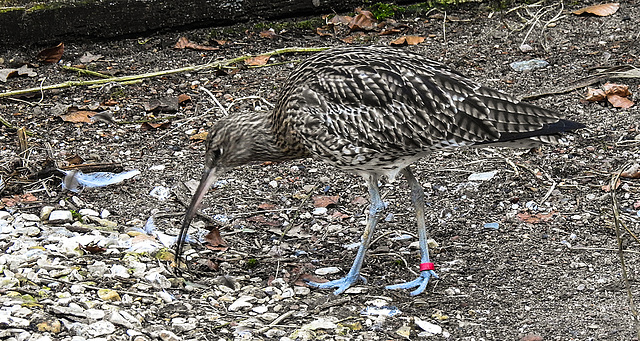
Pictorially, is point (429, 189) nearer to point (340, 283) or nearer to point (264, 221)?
point (264, 221)

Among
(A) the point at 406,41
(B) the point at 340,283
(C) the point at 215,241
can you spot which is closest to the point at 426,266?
(B) the point at 340,283

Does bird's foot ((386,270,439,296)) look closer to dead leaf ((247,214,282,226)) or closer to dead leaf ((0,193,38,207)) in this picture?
dead leaf ((247,214,282,226))

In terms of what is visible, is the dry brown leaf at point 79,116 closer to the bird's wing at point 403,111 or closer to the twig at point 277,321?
the bird's wing at point 403,111

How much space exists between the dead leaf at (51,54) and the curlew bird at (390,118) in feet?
11.6

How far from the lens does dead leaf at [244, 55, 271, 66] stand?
27.9ft

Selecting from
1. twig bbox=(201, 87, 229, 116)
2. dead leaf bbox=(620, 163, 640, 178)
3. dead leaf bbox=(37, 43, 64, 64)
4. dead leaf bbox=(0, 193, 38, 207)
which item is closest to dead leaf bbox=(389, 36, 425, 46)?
twig bbox=(201, 87, 229, 116)

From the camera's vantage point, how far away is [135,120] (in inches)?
305

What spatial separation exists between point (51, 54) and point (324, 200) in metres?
3.55

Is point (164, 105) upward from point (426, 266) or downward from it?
upward

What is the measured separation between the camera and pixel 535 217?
614 centimetres

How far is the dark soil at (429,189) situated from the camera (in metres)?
5.21

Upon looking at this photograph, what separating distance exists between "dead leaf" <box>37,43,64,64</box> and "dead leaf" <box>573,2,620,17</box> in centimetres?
517

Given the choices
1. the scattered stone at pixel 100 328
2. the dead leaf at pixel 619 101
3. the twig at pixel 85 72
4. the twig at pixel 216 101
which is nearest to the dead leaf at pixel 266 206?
the twig at pixel 216 101

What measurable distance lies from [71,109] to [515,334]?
464cm
